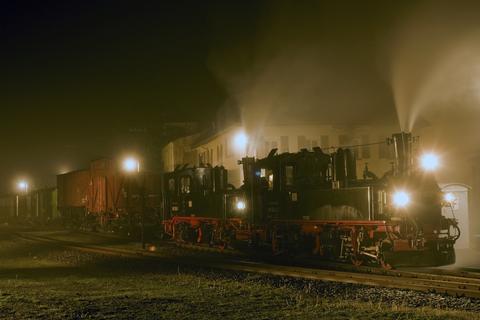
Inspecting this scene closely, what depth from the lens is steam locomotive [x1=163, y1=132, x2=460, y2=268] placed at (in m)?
15.6

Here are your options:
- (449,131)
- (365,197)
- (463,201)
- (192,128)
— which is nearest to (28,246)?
(365,197)

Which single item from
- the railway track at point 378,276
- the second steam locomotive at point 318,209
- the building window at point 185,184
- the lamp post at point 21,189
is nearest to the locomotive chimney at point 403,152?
the second steam locomotive at point 318,209

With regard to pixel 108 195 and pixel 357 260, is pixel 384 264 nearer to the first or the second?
pixel 357 260

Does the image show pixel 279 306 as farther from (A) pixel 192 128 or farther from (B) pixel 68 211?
(A) pixel 192 128

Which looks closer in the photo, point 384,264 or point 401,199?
point 401,199

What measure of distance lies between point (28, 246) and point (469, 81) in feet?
78.4

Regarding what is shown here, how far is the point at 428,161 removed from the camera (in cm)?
1588

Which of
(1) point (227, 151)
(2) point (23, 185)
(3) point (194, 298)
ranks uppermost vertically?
(1) point (227, 151)

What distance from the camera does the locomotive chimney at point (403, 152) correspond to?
51.2ft

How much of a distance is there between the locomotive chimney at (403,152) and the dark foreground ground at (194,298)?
428 cm

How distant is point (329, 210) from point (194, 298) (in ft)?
24.7

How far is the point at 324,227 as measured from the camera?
18.2m

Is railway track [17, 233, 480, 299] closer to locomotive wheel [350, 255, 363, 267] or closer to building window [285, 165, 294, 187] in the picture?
locomotive wheel [350, 255, 363, 267]

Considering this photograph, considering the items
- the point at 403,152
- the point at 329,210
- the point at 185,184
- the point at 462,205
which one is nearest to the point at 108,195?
the point at 185,184
